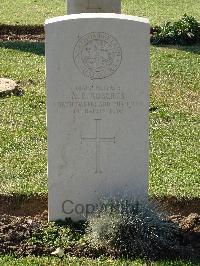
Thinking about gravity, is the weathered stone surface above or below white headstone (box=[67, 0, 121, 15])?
below

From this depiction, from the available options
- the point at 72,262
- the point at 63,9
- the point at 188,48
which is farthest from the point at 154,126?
the point at 63,9

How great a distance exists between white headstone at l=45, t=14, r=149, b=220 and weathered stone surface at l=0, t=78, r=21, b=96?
476cm

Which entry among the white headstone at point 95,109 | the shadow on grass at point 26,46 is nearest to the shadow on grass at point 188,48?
the shadow on grass at point 26,46

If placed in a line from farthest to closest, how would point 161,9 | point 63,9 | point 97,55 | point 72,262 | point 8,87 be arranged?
point 161,9, point 63,9, point 8,87, point 97,55, point 72,262

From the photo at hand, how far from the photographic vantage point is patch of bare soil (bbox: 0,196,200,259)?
5801mm

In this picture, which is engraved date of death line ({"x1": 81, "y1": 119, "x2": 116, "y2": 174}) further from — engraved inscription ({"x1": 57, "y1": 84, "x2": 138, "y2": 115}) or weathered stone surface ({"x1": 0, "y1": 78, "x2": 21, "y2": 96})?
weathered stone surface ({"x1": 0, "y1": 78, "x2": 21, "y2": 96})

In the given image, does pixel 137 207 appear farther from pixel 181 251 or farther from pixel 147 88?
pixel 147 88

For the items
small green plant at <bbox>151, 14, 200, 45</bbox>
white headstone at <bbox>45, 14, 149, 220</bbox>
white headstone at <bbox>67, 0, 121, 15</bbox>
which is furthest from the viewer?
small green plant at <bbox>151, 14, 200, 45</bbox>

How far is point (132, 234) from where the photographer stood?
5781 mm

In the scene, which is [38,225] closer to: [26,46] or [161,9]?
[26,46]

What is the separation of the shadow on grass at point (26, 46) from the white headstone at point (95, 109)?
8.22m

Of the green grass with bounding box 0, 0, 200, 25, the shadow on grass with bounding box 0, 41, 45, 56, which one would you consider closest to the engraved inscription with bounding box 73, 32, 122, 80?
the shadow on grass with bounding box 0, 41, 45, 56

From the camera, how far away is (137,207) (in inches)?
235

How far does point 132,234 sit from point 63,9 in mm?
15469
